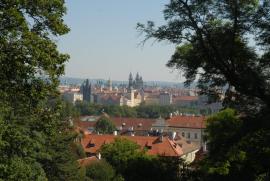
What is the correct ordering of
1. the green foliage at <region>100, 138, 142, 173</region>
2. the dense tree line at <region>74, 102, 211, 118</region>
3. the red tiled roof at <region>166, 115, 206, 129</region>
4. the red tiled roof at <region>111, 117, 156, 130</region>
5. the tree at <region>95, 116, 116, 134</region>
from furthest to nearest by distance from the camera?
the dense tree line at <region>74, 102, 211, 118</region>, the red tiled roof at <region>111, 117, 156, 130</region>, the tree at <region>95, 116, 116, 134</region>, the red tiled roof at <region>166, 115, 206, 129</region>, the green foliage at <region>100, 138, 142, 173</region>

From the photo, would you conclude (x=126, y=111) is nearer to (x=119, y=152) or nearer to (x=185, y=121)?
(x=185, y=121)

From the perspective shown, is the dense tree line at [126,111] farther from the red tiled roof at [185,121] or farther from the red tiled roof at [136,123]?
the red tiled roof at [185,121]

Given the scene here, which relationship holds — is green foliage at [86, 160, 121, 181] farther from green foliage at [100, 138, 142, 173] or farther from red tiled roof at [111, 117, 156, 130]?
red tiled roof at [111, 117, 156, 130]

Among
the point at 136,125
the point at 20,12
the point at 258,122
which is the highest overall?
the point at 20,12

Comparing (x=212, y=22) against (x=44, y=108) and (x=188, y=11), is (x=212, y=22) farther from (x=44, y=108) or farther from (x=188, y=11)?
(x=44, y=108)

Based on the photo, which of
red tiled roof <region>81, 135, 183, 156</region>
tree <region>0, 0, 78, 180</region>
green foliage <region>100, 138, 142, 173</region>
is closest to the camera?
tree <region>0, 0, 78, 180</region>

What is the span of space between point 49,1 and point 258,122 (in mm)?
6193

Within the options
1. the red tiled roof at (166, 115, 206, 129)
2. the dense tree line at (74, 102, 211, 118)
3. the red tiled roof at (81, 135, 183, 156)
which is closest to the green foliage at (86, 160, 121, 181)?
the red tiled roof at (81, 135, 183, 156)

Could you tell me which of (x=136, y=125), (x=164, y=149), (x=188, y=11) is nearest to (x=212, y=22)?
(x=188, y=11)

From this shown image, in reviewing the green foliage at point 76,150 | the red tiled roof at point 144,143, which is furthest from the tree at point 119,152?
the red tiled roof at point 144,143

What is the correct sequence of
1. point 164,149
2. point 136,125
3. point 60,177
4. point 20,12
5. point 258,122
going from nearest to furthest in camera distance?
point 20,12
point 258,122
point 60,177
point 164,149
point 136,125

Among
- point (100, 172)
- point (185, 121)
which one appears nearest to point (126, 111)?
point (185, 121)

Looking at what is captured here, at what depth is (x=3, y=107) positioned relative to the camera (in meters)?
11.1

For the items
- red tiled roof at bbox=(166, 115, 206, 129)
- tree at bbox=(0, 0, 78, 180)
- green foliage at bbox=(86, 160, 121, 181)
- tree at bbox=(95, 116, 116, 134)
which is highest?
tree at bbox=(0, 0, 78, 180)
